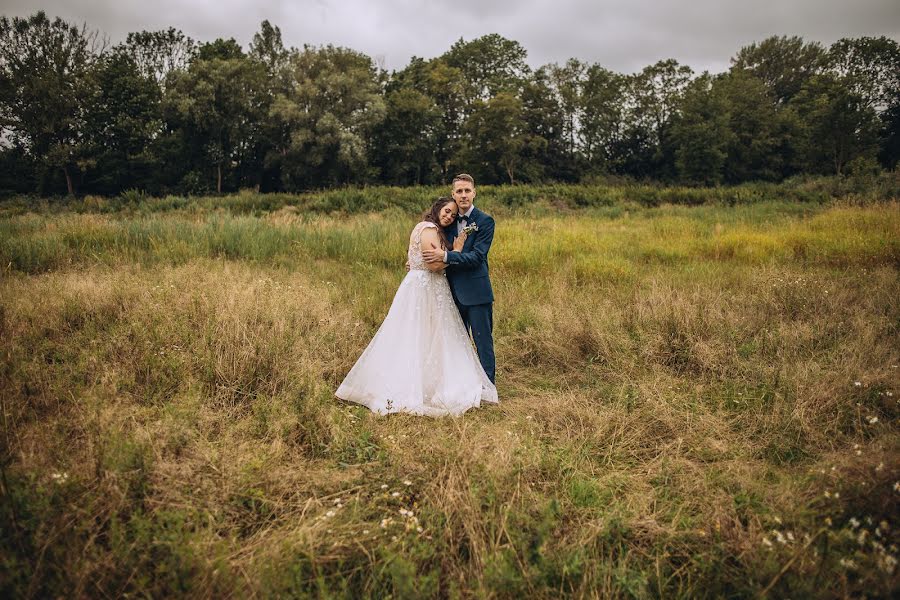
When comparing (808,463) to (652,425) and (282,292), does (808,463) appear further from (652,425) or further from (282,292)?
(282,292)

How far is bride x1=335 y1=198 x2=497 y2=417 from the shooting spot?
4.79 meters

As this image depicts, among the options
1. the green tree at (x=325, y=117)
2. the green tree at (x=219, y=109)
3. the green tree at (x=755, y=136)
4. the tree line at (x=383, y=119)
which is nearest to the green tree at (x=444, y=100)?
the tree line at (x=383, y=119)

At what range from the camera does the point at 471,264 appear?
474 cm

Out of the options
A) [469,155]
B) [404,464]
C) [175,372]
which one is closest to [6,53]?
[469,155]

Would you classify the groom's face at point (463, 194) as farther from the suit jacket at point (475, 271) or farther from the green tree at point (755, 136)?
the green tree at point (755, 136)

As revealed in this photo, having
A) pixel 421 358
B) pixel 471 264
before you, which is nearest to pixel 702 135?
pixel 471 264

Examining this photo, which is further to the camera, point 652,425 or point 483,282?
point 483,282

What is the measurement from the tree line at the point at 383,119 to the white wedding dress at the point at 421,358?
35899 millimetres

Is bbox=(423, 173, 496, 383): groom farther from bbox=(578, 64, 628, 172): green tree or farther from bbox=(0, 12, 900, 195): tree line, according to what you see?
bbox=(578, 64, 628, 172): green tree

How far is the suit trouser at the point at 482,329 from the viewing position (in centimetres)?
498

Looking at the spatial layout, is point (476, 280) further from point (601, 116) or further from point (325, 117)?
point (601, 116)

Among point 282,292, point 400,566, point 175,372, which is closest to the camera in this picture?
point 400,566

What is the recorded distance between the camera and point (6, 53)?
116ft

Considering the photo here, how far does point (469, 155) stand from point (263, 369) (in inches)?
1804
